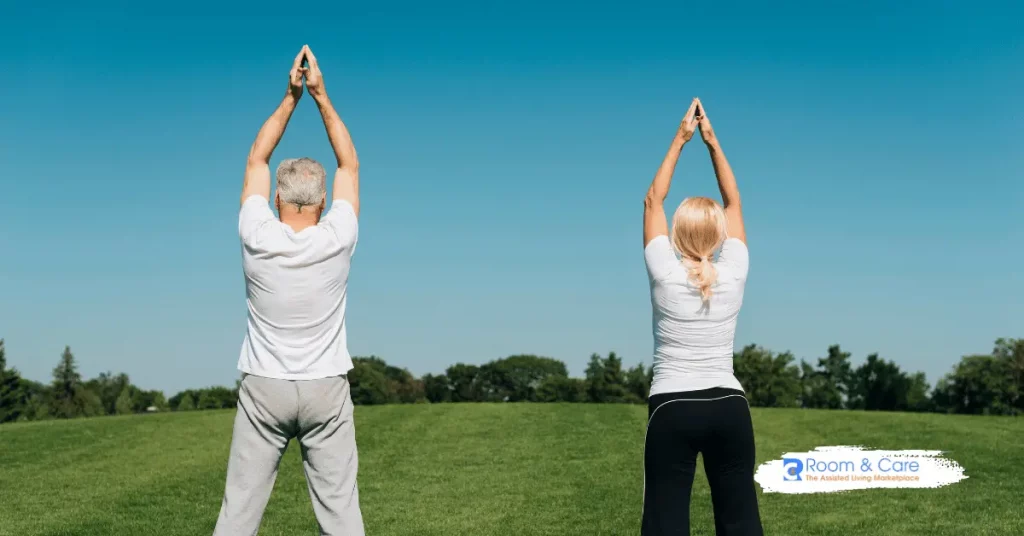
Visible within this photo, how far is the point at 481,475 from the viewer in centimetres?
1568

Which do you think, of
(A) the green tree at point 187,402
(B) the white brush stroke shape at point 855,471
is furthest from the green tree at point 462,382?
(B) the white brush stroke shape at point 855,471

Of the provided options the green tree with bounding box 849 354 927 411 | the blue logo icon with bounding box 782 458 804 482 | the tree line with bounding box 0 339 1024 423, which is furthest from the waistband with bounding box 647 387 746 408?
the green tree with bounding box 849 354 927 411

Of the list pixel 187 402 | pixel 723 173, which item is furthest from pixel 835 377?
pixel 723 173

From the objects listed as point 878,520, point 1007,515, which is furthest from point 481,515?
point 1007,515

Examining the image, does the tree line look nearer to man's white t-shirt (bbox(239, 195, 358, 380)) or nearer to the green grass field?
the green grass field

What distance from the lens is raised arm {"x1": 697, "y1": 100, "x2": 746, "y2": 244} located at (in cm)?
508

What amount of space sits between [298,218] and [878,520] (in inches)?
364

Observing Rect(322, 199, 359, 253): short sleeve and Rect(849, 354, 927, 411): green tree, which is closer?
Rect(322, 199, 359, 253): short sleeve

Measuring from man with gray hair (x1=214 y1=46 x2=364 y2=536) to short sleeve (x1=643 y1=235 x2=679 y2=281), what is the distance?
1.59m

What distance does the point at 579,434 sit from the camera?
21094 mm

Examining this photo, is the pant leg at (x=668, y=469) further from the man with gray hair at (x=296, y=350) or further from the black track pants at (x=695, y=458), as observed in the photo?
the man with gray hair at (x=296, y=350)

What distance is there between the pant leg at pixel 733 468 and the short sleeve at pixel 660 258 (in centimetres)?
72

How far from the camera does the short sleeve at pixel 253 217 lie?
15.1ft

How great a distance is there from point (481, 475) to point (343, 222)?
11667 mm
